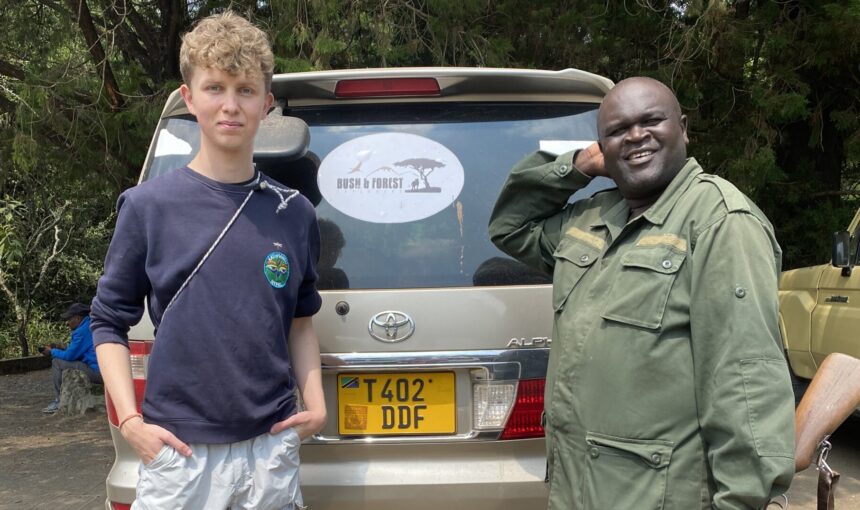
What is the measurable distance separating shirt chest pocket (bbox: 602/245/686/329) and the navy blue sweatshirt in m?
0.89

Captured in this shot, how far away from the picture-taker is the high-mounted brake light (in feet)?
9.31

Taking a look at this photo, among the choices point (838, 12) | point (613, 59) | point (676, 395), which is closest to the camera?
point (676, 395)

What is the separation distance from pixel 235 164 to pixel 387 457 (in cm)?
108

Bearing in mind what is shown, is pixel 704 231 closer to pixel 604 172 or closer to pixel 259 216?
pixel 604 172

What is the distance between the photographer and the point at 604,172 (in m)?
2.38

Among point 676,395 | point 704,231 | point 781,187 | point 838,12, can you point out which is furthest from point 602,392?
point 781,187

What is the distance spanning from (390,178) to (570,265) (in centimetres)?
84

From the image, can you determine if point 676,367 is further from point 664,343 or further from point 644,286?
point 644,286

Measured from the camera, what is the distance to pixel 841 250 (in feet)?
19.3

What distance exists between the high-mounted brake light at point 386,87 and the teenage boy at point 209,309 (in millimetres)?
656

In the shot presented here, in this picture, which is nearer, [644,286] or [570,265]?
[644,286]

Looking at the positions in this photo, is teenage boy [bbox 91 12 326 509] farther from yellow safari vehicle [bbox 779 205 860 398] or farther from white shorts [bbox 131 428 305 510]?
yellow safari vehicle [bbox 779 205 860 398]

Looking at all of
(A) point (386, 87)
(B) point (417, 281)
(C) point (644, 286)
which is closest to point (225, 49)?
(A) point (386, 87)

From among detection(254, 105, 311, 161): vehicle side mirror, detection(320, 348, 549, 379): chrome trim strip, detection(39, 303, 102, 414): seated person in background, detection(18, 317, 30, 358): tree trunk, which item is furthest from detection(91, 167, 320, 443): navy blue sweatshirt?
detection(18, 317, 30, 358): tree trunk
